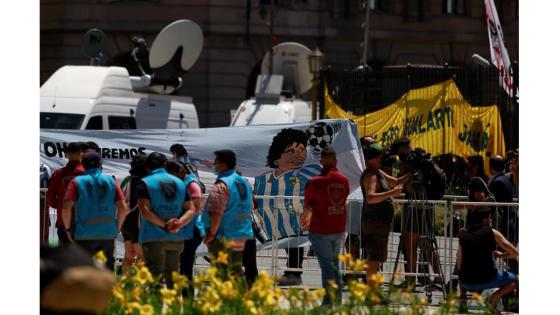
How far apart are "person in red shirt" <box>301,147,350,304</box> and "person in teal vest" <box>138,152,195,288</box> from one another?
3.33 ft

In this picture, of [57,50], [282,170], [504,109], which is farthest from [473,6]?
[282,170]

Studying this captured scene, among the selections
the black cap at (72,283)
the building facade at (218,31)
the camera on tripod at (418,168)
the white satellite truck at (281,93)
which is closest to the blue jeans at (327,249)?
the camera on tripod at (418,168)

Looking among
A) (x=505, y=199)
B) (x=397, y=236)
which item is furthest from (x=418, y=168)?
(x=397, y=236)

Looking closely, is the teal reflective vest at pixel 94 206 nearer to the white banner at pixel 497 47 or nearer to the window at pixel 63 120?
the white banner at pixel 497 47

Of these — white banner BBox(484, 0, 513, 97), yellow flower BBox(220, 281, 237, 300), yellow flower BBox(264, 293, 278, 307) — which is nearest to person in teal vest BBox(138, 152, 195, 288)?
yellow flower BBox(220, 281, 237, 300)

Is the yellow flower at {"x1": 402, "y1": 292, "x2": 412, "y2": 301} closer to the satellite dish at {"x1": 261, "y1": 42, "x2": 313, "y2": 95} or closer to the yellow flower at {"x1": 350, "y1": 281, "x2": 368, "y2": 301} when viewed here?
the yellow flower at {"x1": 350, "y1": 281, "x2": 368, "y2": 301}

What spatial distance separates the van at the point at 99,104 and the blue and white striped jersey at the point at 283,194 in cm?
888

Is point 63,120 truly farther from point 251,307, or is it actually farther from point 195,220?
point 251,307

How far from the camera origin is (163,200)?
1220 centimetres

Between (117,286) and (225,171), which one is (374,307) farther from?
(225,171)

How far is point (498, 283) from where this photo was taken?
12.8 meters

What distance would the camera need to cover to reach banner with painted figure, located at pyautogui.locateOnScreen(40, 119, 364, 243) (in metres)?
16.2

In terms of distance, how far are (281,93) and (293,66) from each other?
1725 millimetres

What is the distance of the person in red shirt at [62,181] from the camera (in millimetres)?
13359
